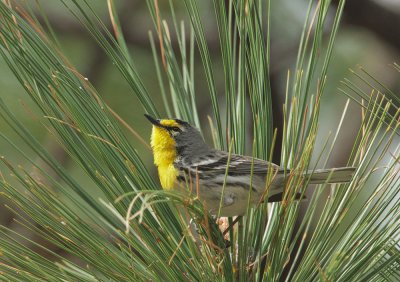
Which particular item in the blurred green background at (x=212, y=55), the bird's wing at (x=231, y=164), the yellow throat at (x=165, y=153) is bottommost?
the bird's wing at (x=231, y=164)

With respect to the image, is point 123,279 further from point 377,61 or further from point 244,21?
point 377,61

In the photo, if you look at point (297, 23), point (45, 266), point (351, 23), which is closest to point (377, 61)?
point (351, 23)

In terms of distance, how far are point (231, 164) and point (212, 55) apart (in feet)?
3.79

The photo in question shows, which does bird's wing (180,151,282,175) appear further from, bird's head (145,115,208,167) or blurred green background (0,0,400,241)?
blurred green background (0,0,400,241)

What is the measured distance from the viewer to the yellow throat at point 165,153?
2.27 meters

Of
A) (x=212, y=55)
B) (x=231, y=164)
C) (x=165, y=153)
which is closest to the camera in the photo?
(x=231, y=164)

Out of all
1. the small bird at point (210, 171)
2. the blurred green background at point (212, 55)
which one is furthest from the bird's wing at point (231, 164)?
the blurred green background at point (212, 55)

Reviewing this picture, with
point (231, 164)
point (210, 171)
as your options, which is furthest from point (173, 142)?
point (231, 164)

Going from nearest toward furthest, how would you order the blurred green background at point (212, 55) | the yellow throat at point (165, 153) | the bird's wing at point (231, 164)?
the bird's wing at point (231, 164) < the yellow throat at point (165, 153) < the blurred green background at point (212, 55)

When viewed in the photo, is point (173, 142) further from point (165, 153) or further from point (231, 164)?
point (231, 164)

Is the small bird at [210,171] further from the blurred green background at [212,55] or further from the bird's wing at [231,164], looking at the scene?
the blurred green background at [212,55]

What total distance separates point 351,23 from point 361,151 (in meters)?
1.34

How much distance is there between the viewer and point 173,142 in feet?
8.23

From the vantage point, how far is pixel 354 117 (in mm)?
2916
